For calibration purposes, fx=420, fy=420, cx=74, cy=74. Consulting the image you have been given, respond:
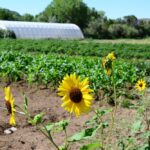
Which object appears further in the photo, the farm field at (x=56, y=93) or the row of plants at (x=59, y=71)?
the row of plants at (x=59, y=71)

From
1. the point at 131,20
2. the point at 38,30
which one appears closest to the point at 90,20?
the point at 131,20

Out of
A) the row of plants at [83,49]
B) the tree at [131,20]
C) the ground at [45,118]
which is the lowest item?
the row of plants at [83,49]

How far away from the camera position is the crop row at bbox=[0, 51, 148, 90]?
7512 mm

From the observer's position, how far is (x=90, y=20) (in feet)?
165

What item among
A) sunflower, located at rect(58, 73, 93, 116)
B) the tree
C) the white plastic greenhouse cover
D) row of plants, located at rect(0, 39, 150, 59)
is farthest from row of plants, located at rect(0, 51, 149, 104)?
the tree

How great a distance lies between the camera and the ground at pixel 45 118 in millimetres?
4215

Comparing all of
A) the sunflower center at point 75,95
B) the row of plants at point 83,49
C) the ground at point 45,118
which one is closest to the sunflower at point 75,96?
the sunflower center at point 75,95

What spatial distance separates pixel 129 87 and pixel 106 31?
34095mm

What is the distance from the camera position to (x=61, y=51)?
1995 cm

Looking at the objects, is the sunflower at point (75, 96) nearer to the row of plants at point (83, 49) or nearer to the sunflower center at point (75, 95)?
the sunflower center at point (75, 95)

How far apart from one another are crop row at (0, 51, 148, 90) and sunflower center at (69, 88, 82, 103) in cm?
540

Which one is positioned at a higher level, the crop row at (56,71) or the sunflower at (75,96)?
the sunflower at (75,96)

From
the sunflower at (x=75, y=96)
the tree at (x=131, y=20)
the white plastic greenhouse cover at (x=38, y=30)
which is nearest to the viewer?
the sunflower at (x=75, y=96)

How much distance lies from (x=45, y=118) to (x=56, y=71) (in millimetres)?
2620
